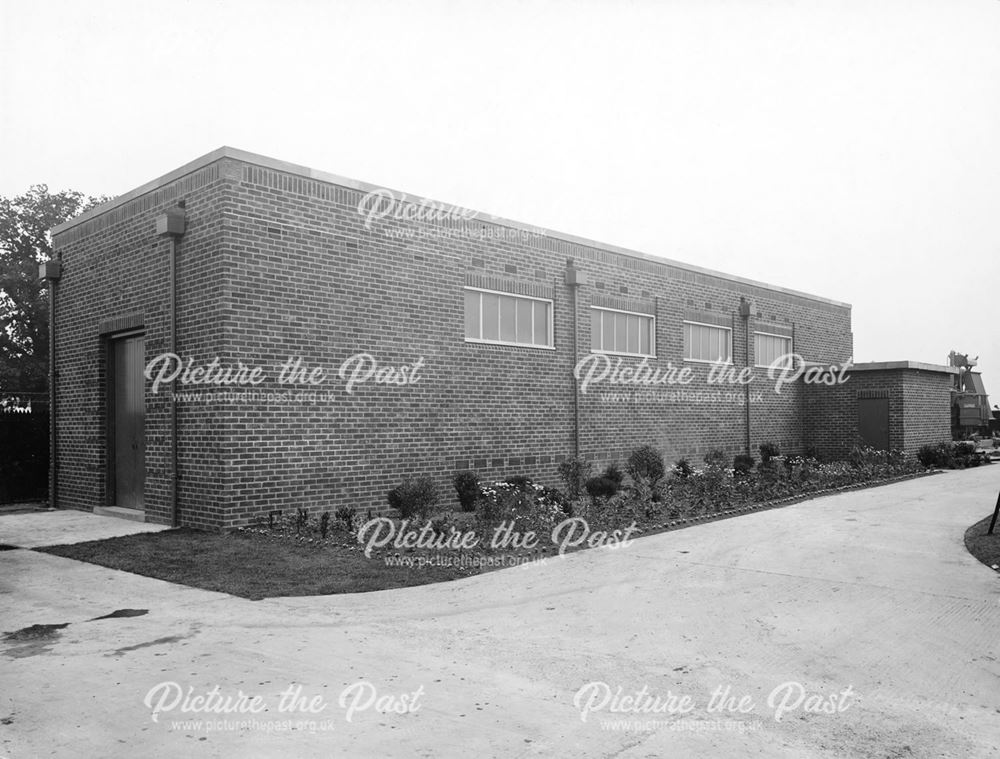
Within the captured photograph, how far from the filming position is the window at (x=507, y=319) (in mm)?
15445

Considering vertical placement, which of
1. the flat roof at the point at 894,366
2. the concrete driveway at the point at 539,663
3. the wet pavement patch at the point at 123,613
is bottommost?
the wet pavement patch at the point at 123,613

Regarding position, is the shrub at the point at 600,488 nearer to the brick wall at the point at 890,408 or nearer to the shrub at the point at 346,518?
the shrub at the point at 346,518

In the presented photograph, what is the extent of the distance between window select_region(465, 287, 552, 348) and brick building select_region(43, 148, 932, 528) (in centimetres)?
4

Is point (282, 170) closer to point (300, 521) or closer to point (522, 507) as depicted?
point (300, 521)

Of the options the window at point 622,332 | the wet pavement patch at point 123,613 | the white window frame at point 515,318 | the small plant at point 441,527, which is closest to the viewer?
the wet pavement patch at point 123,613

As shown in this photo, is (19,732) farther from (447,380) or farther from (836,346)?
(836,346)

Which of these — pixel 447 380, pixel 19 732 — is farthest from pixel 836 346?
pixel 19 732

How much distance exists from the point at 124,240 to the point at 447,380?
6051 mm

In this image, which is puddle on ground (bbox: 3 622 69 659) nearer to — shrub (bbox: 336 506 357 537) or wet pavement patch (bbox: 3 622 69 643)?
wet pavement patch (bbox: 3 622 69 643)

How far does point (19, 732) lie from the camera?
461cm

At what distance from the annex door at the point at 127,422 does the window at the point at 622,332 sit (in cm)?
907

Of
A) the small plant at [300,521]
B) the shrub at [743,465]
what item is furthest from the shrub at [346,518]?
the shrub at [743,465]

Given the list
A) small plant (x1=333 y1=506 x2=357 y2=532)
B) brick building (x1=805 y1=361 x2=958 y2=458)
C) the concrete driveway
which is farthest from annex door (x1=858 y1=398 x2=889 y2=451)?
small plant (x1=333 y1=506 x2=357 y2=532)

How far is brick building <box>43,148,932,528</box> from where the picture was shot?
11961 millimetres
